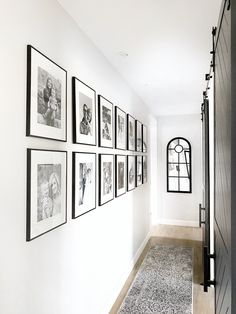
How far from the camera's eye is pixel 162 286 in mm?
3018

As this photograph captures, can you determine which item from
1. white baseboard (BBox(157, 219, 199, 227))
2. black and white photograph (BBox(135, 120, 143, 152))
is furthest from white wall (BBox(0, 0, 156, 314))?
white baseboard (BBox(157, 219, 199, 227))

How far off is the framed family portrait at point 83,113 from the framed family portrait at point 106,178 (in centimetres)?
29

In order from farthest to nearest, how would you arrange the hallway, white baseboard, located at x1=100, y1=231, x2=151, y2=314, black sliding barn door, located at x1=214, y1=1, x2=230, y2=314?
white baseboard, located at x1=100, y1=231, x2=151, y2=314
the hallway
black sliding barn door, located at x1=214, y1=1, x2=230, y2=314

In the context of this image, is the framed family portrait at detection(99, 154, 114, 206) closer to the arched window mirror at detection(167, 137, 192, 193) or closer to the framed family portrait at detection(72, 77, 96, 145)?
the framed family portrait at detection(72, 77, 96, 145)

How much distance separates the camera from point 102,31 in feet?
6.54

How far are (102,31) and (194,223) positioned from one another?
4.93 metres

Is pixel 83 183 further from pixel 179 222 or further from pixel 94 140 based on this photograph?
pixel 179 222

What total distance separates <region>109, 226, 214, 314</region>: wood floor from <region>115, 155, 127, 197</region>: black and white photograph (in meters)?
1.16

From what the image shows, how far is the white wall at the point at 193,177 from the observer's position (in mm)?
5762

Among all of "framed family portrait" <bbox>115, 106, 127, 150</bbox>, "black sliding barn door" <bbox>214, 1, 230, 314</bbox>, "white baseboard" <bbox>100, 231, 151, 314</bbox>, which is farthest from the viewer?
"framed family portrait" <bbox>115, 106, 127, 150</bbox>

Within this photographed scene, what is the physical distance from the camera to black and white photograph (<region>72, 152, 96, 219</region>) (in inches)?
71.1

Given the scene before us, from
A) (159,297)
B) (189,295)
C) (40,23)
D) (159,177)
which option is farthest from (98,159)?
(159,177)

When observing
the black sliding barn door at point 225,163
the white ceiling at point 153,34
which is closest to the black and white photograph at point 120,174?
the white ceiling at point 153,34

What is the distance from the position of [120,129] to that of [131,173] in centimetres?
78
